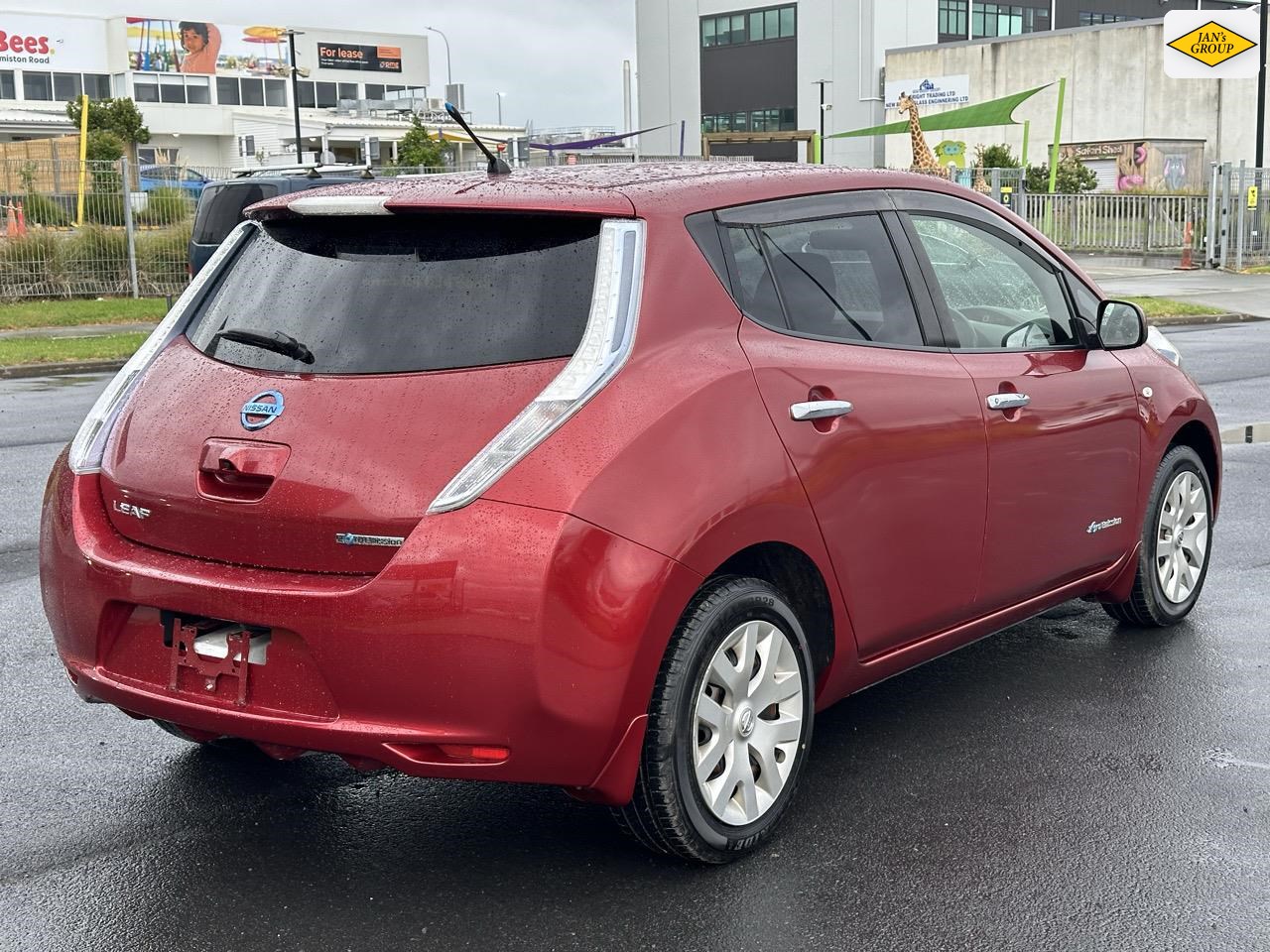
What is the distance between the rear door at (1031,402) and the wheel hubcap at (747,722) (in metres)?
1.01

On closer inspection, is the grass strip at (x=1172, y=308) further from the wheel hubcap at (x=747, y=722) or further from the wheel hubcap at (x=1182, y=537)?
the wheel hubcap at (x=747, y=722)

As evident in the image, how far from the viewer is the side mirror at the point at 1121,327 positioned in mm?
5246

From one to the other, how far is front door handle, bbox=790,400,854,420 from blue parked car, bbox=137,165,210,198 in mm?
22373

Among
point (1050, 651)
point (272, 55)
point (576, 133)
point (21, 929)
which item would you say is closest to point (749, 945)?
point (21, 929)

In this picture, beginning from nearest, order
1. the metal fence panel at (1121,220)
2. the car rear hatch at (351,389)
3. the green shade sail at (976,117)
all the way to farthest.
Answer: the car rear hatch at (351,389), the metal fence panel at (1121,220), the green shade sail at (976,117)

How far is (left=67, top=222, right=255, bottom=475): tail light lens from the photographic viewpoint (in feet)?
13.2

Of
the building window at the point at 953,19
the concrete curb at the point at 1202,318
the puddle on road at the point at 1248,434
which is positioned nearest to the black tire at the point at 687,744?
the puddle on road at the point at 1248,434

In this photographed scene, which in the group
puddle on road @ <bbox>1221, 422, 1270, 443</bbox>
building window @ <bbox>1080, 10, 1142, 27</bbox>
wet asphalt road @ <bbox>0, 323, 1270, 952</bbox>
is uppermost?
building window @ <bbox>1080, 10, 1142, 27</bbox>

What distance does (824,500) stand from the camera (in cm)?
397

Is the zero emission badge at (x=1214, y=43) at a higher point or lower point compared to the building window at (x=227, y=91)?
lower

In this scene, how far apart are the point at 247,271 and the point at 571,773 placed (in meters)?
1.62

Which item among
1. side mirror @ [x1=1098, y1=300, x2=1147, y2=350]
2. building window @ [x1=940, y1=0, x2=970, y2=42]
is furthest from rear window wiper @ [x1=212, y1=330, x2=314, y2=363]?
building window @ [x1=940, y1=0, x2=970, y2=42]

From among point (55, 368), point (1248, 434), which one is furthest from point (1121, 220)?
point (1248, 434)

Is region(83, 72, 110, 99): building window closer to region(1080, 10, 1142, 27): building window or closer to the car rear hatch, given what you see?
region(1080, 10, 1142, 27): building window
